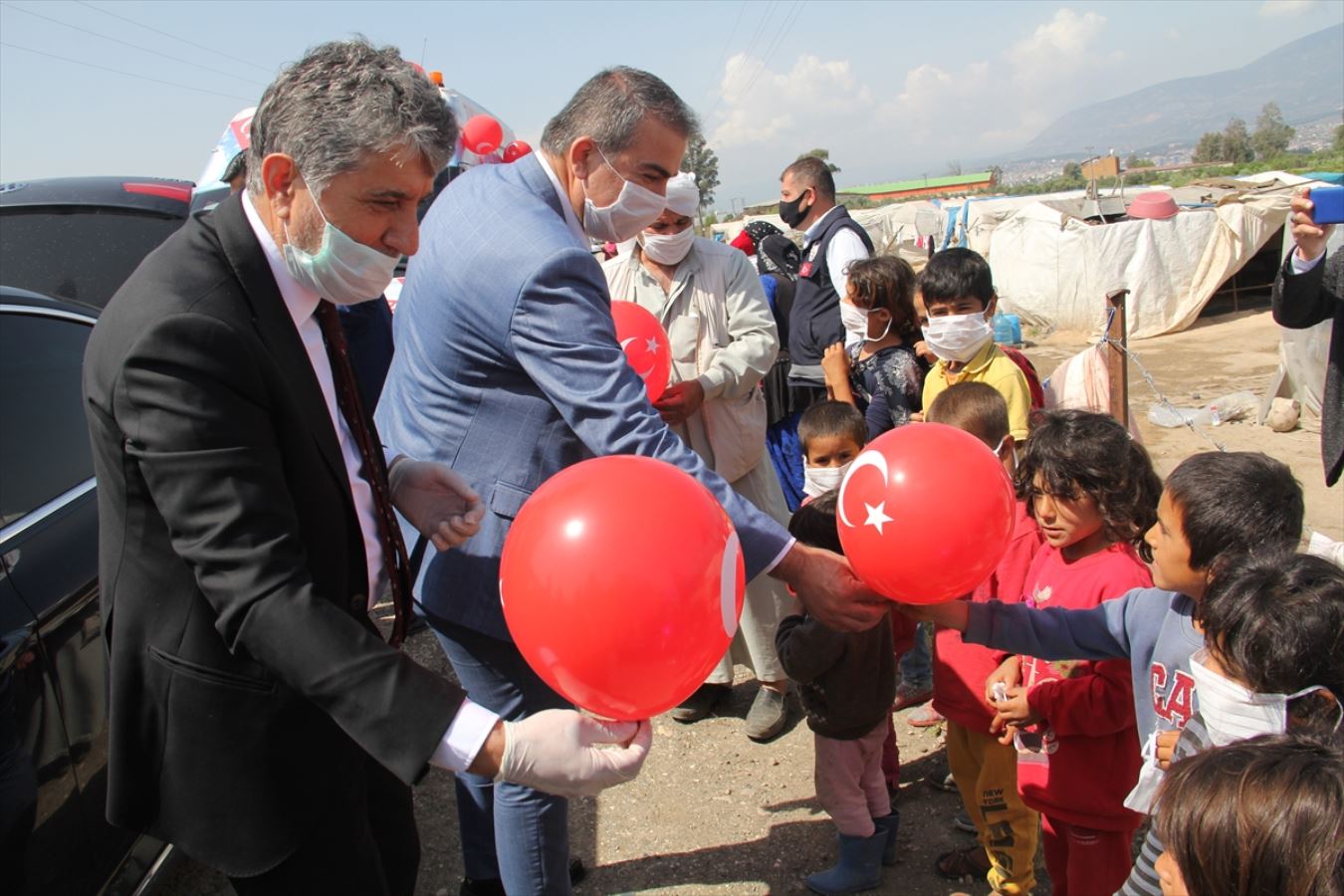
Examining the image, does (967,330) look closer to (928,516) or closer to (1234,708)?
(928,516)

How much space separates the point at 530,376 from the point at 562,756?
2.87 feet

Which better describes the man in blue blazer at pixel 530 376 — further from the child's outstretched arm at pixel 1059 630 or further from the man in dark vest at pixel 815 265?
the man in dark vest at pixel 815 265

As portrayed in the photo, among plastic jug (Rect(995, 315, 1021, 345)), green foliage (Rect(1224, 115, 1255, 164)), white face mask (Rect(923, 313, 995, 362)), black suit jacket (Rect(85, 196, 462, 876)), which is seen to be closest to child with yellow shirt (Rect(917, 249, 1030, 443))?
white face mask (Rect(923, 313, 995, 362))

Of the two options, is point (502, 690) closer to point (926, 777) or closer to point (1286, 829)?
point (1286, 829)

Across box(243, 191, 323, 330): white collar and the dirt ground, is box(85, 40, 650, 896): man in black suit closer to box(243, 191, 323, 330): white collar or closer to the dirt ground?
box(243, 191, 323, 330): white collar

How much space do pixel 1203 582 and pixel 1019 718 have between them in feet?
2.01

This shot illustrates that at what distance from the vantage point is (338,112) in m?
1.52

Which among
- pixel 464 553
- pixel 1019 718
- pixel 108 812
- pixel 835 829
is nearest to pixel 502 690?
pixel 464 553

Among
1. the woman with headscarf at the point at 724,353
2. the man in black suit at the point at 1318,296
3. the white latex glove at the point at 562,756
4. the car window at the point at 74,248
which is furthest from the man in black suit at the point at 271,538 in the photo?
the car window at the point at 74,248

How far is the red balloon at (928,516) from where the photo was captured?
6.37 feet

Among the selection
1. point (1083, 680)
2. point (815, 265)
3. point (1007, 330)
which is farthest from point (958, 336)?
point (1007, 330)

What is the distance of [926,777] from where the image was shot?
135 inches

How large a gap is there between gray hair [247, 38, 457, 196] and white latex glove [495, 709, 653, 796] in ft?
3.16

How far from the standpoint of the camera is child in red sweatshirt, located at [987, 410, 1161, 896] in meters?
2.32
